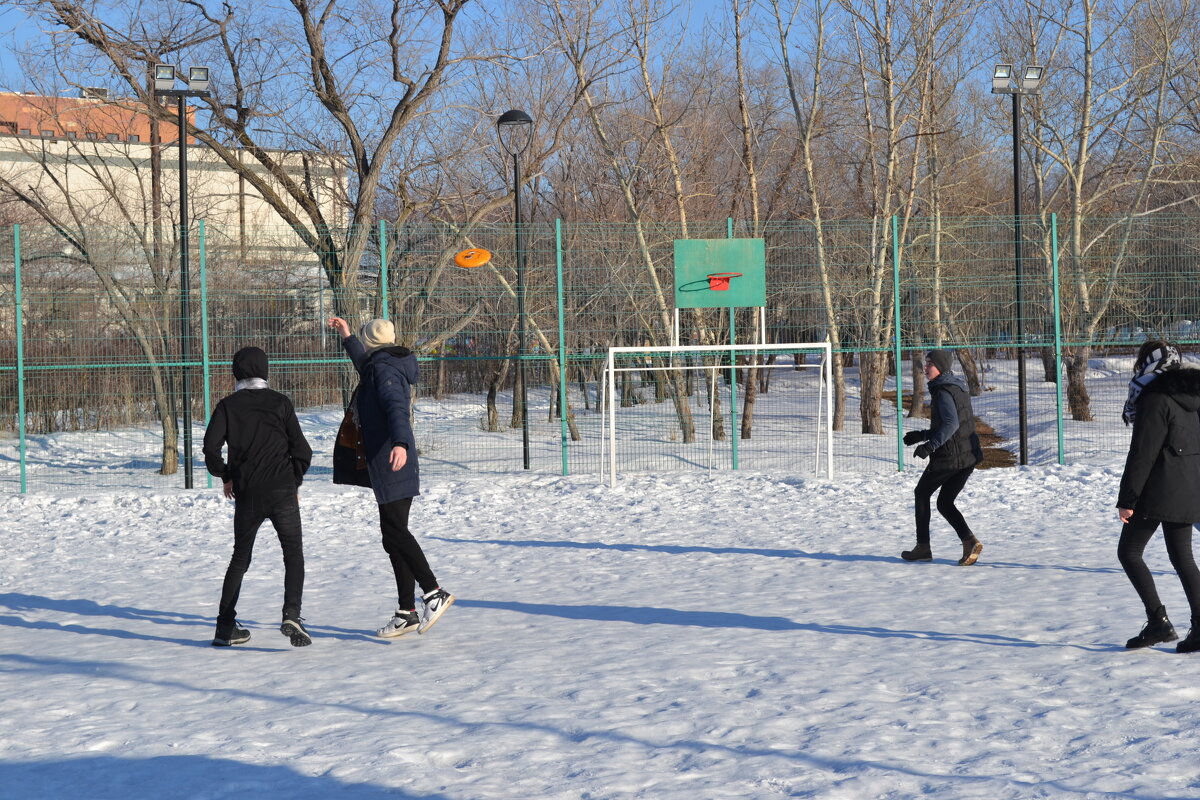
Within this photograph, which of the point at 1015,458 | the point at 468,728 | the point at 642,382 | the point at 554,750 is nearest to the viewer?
the point at 554,750

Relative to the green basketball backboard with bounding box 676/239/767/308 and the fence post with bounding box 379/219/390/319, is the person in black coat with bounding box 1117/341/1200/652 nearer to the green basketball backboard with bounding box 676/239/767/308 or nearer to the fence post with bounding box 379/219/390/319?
the green basketball backboard with bounding box 676/239/767/308

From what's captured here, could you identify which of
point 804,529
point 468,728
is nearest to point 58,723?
point 468,728

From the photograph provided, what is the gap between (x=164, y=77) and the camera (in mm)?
13859

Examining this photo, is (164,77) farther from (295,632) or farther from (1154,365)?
(1154,365)

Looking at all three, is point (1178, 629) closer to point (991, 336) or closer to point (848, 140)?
point (991, 336)

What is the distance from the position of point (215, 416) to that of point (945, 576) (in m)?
4.91

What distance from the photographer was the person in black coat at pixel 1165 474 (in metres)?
5.81

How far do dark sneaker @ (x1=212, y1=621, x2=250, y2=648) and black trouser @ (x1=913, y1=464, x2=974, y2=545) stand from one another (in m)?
4.79

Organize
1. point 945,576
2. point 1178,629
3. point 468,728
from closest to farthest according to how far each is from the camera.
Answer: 1. point 468,728
2. point 1178,629
3. point 945,576

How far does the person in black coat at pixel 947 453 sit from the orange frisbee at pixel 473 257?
738cm

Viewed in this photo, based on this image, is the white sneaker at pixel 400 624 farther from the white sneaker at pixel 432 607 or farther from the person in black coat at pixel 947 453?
the person in black coat at pixel 947 453

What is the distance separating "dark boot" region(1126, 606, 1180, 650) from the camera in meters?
5.89

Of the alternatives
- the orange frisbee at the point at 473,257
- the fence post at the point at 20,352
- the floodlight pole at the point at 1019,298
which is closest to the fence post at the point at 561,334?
the orange frisbee at the point at 473,257

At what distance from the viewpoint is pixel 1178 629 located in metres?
6.32
